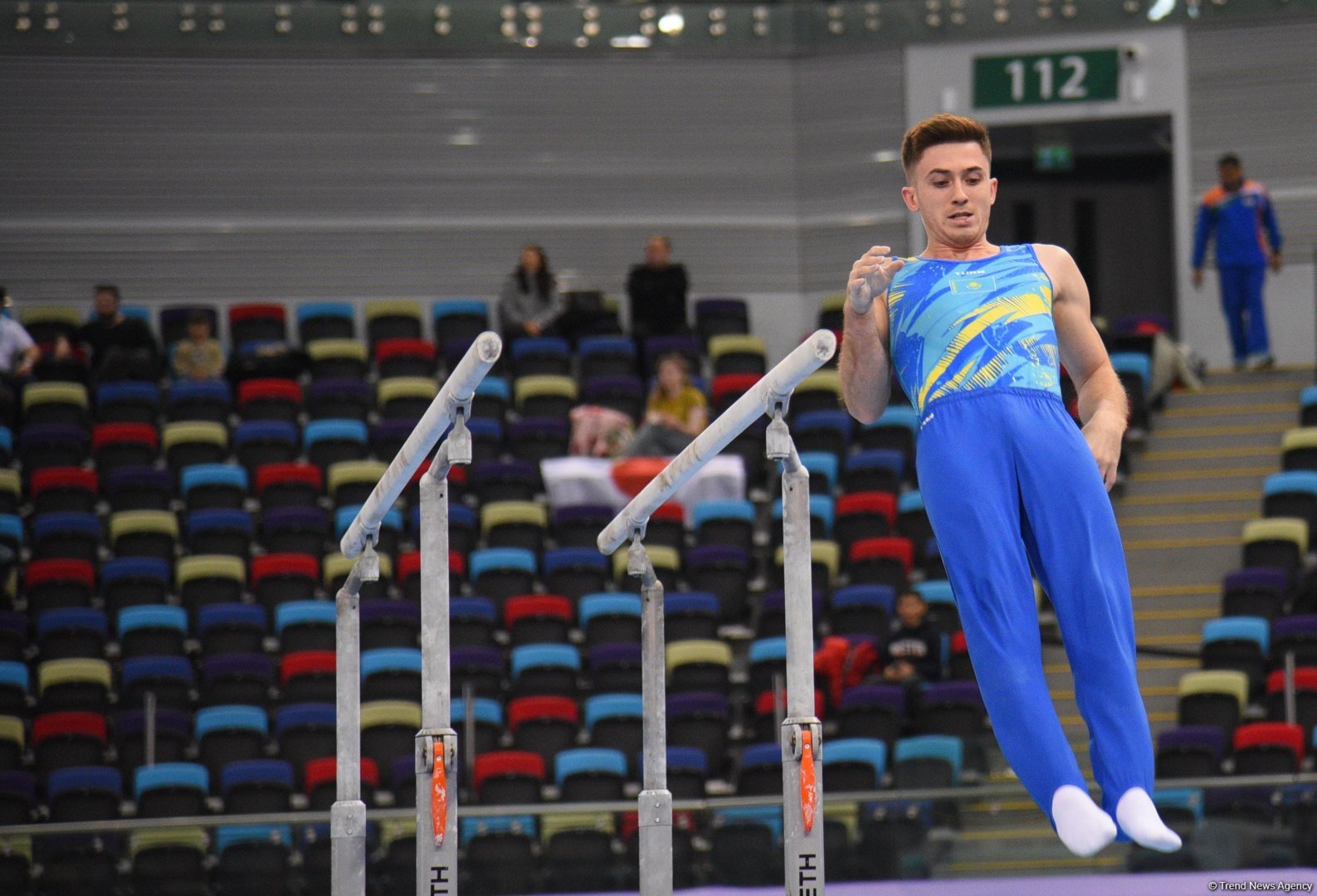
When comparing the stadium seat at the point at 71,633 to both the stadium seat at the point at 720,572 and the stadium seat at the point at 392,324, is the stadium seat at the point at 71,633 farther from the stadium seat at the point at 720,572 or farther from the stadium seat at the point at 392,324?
the stadium seat at the point at 392,324

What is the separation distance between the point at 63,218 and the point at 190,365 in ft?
10.6

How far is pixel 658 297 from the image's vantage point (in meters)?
14.7

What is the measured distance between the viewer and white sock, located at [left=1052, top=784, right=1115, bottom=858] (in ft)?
11.5

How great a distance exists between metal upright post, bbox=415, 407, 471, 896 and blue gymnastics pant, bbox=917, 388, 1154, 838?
45.2 inches

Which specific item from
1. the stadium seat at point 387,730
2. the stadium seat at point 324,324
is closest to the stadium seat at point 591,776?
the stadium seat at point 387,730

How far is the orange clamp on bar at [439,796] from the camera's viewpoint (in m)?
4.27

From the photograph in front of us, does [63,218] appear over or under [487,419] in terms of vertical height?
over

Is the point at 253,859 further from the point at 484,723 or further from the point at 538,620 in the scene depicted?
the point at 538,620

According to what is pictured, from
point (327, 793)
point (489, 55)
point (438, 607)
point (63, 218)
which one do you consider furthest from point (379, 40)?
point (438, 607)

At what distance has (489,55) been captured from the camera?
16.9 m

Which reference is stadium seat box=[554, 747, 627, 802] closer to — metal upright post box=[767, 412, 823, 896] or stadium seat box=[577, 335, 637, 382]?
stadium seat box=[577, 335, 637, 382]

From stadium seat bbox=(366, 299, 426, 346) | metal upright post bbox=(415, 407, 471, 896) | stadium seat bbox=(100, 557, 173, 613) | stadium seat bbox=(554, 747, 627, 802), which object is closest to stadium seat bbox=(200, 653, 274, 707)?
stadium seat bbox=(100, 557, 173, 613)

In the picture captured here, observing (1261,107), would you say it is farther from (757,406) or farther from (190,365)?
(757,406)

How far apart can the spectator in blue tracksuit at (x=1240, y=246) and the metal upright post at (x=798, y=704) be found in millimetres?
10869
